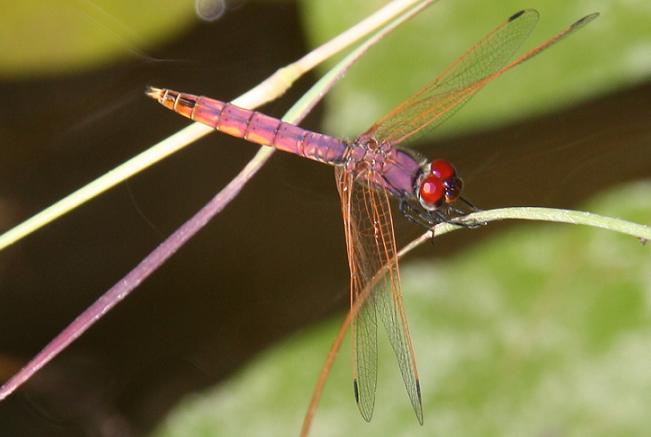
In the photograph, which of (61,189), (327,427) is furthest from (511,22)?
(61,189)

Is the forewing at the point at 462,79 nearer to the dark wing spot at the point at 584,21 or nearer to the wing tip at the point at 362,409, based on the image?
the dark wing spot at the point at 584,21

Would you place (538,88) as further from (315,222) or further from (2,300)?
(2,300)

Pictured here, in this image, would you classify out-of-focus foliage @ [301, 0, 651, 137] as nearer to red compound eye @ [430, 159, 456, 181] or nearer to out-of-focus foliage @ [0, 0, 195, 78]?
red compound eye @ [430, 159, 456, 181]

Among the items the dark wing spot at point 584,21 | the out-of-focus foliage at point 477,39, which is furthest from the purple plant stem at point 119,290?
the dark wing spot at point 584,21

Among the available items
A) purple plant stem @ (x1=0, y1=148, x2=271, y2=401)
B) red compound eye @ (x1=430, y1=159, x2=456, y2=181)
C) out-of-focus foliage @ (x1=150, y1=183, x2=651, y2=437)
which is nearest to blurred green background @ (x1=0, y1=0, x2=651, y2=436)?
out-of-focus foliage @ (x1=150, y1=183, x2=651, y2=437)

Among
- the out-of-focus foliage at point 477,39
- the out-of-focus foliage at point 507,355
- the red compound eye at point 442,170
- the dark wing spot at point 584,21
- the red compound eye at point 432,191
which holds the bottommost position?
the out-of-focus foliage at point 507,355

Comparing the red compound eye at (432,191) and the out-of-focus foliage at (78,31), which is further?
the out-of-focus foliage at (78,31)
